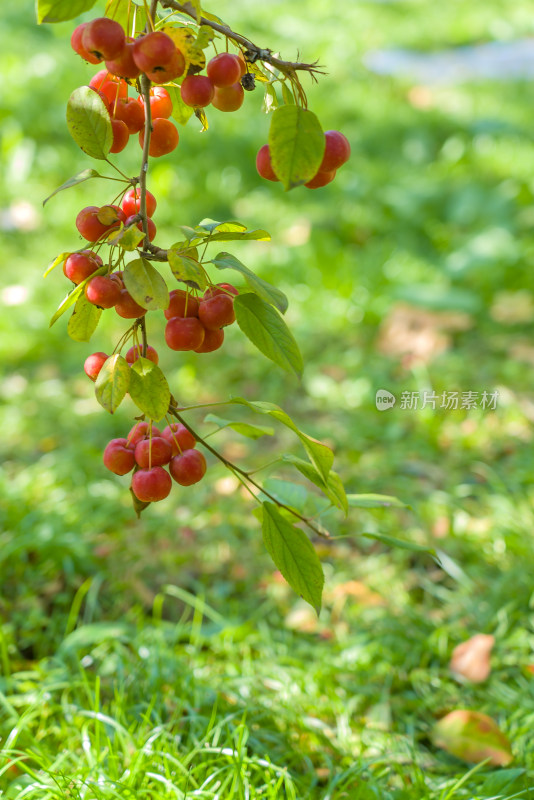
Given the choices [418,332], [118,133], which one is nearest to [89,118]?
[118,133]

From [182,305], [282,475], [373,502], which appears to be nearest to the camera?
[182,305]

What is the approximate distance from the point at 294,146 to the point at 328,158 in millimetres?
44

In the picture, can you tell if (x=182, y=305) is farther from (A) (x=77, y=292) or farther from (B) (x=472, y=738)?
(B) (x=472, y=738)

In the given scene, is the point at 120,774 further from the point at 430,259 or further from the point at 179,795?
the point at 430,259

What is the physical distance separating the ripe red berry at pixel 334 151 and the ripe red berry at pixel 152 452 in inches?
11.6

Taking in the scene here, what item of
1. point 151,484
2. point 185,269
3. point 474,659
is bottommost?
point 474,659

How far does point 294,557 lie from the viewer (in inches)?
30.9

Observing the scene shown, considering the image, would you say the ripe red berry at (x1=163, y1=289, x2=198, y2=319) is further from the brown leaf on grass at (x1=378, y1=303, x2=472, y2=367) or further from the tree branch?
the brown leaf on grass at (x1=378, y1=303, x2=472, y2=367)

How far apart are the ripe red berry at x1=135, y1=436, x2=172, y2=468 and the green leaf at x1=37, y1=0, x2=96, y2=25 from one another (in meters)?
0.36

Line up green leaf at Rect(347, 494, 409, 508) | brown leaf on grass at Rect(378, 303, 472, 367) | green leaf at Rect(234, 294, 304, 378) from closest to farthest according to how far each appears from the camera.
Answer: green leaf at Rect(234, 294, 304, 378) < green leaf at Rect(347, 494, 409, 508) < brown leaf on grass at Rect(378, 303, 472, 367)

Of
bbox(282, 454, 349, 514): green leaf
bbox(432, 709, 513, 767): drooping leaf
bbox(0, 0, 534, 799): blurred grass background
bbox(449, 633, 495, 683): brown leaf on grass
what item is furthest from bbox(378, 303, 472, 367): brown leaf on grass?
bbox(282, 454, 349, 514): green leaf

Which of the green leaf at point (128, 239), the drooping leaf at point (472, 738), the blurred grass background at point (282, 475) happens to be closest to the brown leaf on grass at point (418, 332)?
the blurred grass background at point (282, 475)

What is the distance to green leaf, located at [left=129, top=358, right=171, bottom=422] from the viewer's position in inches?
25.4

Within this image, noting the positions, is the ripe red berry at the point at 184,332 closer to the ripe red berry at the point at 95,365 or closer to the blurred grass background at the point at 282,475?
the ripe red berry at the point at 95,365
